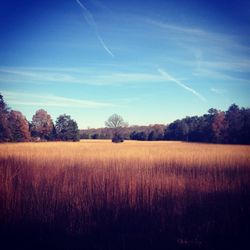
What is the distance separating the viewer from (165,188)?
18.3 feet

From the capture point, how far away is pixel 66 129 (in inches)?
1668

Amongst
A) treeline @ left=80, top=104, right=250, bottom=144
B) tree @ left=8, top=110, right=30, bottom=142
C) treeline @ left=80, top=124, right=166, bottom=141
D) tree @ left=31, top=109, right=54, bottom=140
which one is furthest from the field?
treeline @ left=80, top=124, right=166, bottom=141

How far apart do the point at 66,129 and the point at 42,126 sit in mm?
4711

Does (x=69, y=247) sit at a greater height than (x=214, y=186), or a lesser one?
lesser

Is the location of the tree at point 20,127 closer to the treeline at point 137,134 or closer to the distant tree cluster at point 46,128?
the distant tree cluster at point 46,128

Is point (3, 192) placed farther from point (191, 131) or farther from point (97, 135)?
point (97, 135)

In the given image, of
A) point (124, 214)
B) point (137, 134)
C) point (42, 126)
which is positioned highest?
point (42, 126)

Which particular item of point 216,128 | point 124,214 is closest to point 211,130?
point 216,128

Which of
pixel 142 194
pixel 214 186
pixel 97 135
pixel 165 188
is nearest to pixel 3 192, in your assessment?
pixel 142 194

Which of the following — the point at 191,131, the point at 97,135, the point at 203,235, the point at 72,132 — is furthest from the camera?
the point at 97,135

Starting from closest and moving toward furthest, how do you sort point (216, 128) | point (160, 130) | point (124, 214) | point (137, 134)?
point (124, 214) → point (216, 128) → point (160, 130) → point (137, 134)

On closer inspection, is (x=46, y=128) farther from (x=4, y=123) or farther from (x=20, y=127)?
(x=4, y=123)

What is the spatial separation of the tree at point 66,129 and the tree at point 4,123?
41.1 feet

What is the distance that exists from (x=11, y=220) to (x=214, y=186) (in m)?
4.52
